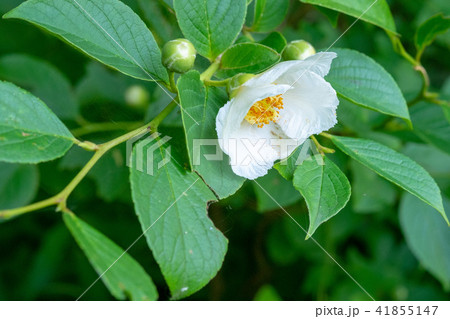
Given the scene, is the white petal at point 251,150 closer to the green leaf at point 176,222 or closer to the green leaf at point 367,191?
the green leaf at point 176,222

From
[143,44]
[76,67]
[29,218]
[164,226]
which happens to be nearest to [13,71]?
[76,67]

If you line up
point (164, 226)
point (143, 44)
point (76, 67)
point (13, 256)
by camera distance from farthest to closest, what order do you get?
point (13, 256) → point (76, 67) → point (143, 44) → point (164, 226)

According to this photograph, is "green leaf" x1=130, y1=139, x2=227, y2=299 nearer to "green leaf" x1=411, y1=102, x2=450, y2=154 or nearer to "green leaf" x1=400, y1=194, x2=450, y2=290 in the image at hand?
"green leaf" x1=411, y1=102, x2=450, y2=154

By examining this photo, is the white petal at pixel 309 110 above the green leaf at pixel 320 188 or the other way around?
above

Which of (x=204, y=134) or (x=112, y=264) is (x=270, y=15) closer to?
(x=204, y=134)

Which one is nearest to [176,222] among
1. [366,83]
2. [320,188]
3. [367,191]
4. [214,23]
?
[320,188]

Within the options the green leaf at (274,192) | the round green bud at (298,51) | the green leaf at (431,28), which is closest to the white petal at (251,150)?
the round green bud at (298,51)

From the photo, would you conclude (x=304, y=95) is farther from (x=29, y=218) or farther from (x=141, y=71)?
(x=29, y=218)
